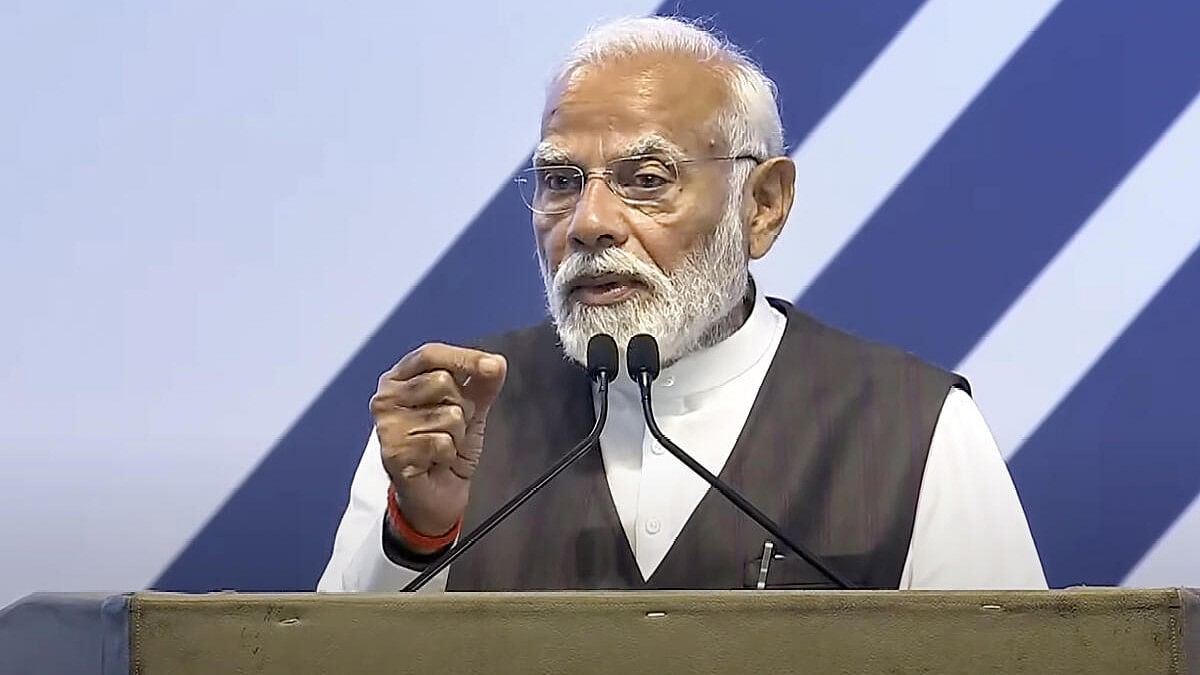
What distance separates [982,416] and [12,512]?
124cm

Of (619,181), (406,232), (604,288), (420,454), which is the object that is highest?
(619,181)

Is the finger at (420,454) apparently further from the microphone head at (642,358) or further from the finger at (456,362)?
the microphone head at (642,358)

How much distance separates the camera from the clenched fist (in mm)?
1378

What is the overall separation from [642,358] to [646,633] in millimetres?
556

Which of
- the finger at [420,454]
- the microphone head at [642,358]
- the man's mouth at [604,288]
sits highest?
the man's mouth at [604,288]

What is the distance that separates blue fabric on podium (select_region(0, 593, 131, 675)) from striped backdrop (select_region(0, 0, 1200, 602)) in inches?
41.2

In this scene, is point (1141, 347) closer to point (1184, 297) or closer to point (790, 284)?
point (1184, 297)

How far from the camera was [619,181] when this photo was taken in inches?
71.4

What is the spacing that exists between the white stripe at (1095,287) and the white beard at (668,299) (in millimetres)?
356

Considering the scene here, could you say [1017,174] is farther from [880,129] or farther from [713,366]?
[713,366]

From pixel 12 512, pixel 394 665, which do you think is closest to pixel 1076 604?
pixel 394 665

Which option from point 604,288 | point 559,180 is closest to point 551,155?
point 559,180

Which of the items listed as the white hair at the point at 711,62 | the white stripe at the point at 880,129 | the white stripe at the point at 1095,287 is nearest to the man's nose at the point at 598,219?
the white hair at the point at 711,62

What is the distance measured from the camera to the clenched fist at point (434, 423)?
138 cm
